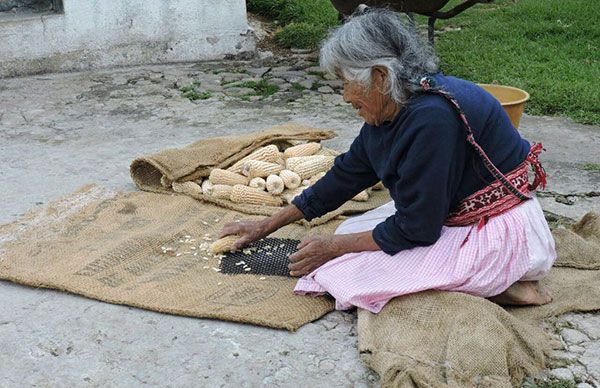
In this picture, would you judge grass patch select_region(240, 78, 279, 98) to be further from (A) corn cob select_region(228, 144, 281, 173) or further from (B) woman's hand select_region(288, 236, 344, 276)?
(B) woman's hand select_region(288, 236, 344, 276)

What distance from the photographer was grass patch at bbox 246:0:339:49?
8734 mm

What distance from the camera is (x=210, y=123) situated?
5.96 m

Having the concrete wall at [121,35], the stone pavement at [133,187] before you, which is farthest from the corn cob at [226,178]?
the concrete wall at [121,35]

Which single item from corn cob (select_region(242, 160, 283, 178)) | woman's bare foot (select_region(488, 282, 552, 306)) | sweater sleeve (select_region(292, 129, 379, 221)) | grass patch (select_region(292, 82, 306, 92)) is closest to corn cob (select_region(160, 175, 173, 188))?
corn cob (select_region(242, 160, 283, 178))

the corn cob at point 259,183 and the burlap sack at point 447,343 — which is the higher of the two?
the burlap sack at point 447,343

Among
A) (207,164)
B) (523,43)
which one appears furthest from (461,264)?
(523,43)

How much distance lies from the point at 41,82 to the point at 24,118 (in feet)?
3.54

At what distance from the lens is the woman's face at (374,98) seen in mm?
2867

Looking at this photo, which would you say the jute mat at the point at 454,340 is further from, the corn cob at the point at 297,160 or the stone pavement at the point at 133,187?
the corn cob at the point at 297,160

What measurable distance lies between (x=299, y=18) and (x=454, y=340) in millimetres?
7481

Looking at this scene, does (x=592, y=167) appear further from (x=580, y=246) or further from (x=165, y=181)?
(x=165, y=181)

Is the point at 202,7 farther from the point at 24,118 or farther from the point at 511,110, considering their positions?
the point at 511,110

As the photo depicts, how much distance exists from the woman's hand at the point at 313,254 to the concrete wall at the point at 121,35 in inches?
193

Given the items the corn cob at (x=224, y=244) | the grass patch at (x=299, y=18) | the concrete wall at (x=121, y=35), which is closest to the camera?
the corn cob at (x=224, y=244)
